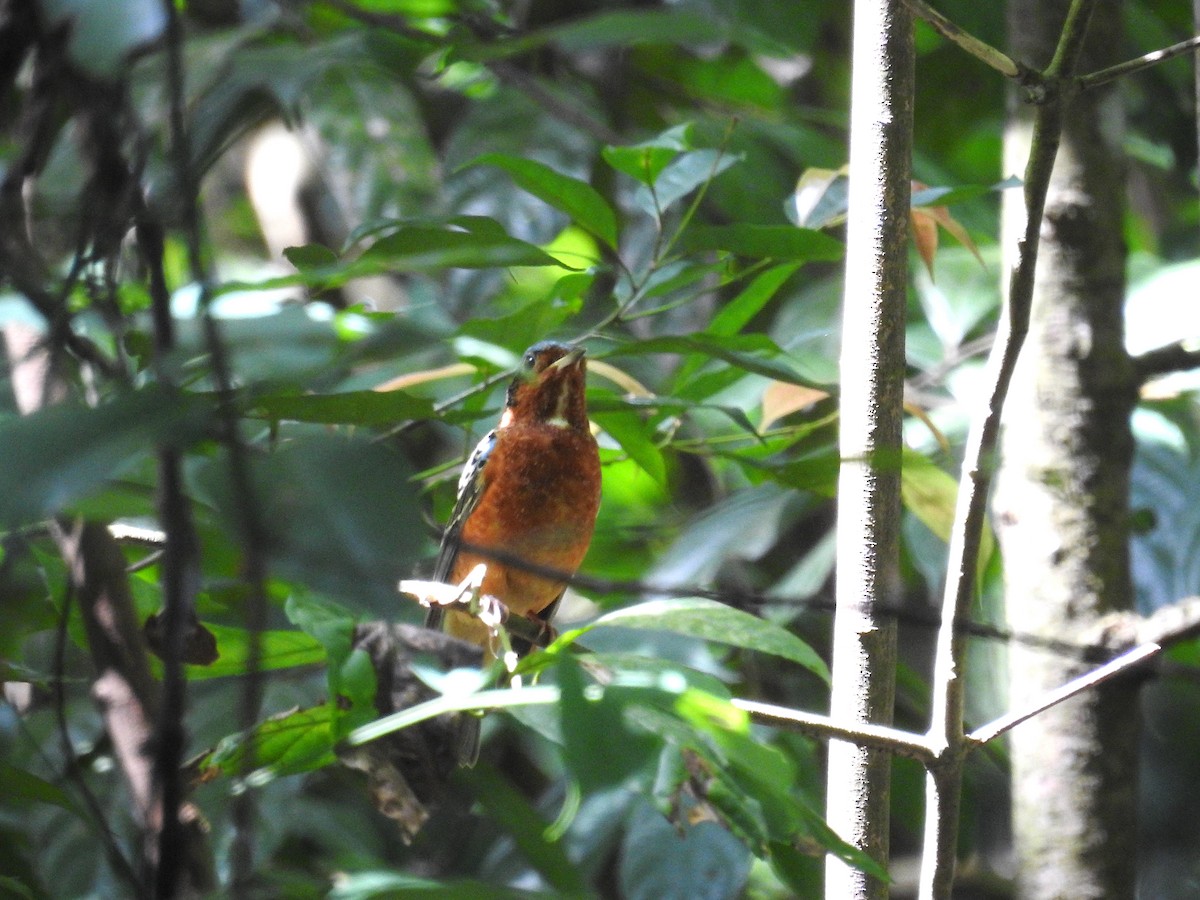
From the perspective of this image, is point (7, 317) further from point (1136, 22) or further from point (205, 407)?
point (1136, 22)

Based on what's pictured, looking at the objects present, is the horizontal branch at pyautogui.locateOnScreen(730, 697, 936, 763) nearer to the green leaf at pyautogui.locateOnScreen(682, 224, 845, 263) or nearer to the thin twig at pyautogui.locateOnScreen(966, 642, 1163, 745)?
the thin twig at pyautogui.locateOnScreen(966, 642, 1163, 745)

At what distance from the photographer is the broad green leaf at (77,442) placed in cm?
85

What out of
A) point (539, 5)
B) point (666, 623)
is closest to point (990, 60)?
point (666, 623)

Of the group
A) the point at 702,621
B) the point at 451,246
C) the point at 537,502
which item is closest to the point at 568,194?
the point at 451,246

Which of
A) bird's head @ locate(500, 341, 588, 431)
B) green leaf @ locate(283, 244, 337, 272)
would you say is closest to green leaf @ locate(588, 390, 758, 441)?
green leaf @ locate(283, 244, 337, 272)

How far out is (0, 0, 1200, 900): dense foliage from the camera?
3.35 ft

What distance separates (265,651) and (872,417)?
907 millimetres

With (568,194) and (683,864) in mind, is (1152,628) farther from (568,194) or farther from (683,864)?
(568,194)

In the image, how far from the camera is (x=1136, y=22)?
4070mm

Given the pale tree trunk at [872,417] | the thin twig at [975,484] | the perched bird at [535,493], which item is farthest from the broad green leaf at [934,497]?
the perched bird at [535,493]

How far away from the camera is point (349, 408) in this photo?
1463 mm

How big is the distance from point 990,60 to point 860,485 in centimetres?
55

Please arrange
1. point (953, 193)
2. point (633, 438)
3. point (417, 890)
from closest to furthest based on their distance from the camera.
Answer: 1. point (417, 890)
2. point (953, 193)
3. point (633, 438)

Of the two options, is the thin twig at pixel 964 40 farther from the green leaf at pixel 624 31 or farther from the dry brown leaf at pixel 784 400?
the green leaf at pixel 624 31
